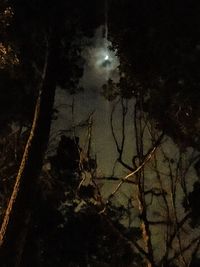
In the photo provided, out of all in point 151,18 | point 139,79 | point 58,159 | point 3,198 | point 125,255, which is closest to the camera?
point 151,18

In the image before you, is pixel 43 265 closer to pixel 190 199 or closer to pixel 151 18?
pixel 190 199

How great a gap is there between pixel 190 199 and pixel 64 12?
6.96 meters

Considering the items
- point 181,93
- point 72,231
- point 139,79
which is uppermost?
point 72,231

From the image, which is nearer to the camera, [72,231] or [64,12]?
[64,12]

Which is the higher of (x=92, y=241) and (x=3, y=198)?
(x=92, y=241)

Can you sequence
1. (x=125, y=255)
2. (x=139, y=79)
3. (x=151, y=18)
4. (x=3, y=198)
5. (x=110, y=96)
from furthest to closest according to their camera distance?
(x=125, y=255) → (x=3, y=198) → (x=110, y=96) → (x=139, y=79) → (x=151, y=18)

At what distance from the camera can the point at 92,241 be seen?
19.9 m

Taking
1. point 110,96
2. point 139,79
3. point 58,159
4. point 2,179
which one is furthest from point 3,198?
point 139,79

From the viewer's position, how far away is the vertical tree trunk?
9.05 meters

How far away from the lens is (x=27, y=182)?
970 centimetres

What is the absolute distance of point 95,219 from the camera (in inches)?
757

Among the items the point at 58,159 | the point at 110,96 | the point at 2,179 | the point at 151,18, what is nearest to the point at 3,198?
the point at 2,179

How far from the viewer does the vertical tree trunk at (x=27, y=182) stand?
9055 mm

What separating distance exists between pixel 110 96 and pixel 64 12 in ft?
9.38
